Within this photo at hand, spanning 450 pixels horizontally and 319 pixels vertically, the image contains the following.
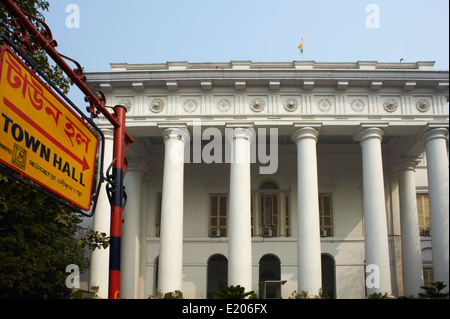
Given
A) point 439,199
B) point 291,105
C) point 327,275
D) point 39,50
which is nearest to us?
point 39,50

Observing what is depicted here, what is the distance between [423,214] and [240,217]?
12.8m

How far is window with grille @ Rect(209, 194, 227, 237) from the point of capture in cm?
2821

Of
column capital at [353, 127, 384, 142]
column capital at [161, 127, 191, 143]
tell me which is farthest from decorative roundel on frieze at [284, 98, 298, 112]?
column capital at [161, 127, 191, 143]

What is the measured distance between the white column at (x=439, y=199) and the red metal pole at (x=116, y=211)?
19.2 meters

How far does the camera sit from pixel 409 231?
26.7m

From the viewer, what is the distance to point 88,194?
18.4 ft

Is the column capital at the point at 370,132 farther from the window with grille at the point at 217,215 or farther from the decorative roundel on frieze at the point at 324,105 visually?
the window with grille at the point at 217,215

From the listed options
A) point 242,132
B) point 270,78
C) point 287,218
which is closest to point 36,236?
point 242,132

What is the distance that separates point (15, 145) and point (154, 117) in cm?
1940

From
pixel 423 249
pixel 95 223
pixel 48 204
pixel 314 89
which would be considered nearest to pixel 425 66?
pixel 314 89

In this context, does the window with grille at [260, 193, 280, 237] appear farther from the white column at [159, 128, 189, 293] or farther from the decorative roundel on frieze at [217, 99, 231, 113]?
the white column at [159, 128, 189, 293]

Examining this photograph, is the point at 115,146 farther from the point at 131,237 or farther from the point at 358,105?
the point at 131,237

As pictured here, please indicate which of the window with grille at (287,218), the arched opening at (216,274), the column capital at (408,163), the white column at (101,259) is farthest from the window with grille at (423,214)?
the white column at (101,259)
